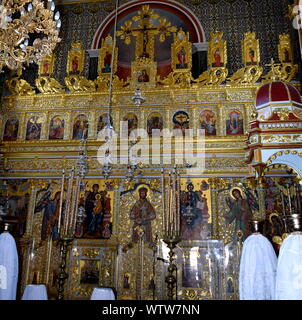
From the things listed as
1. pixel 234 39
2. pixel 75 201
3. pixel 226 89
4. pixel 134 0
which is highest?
pixel 134 0

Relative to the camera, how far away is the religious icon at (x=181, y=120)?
27.3ft

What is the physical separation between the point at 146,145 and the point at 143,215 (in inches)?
64.9

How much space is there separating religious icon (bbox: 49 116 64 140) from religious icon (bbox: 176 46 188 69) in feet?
10.8

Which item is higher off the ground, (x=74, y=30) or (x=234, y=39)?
(x=74, y=30)

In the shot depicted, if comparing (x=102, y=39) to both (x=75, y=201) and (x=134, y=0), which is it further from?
(x=75, y=201)

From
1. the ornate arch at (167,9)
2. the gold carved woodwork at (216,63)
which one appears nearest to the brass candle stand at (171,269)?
the gold carved woodwork at (216,63)

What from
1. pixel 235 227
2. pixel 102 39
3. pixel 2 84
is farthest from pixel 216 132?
pixel 2 84

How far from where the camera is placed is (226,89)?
8328mm

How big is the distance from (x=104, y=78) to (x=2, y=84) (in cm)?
271

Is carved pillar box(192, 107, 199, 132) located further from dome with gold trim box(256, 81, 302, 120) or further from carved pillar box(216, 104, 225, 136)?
dome with gold trim box(256, 81, 302, 120)

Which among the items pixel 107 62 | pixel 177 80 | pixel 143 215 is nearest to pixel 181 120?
pixel 177 80

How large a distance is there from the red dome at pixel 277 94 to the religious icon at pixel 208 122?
2595mm

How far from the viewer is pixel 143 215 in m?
7.79

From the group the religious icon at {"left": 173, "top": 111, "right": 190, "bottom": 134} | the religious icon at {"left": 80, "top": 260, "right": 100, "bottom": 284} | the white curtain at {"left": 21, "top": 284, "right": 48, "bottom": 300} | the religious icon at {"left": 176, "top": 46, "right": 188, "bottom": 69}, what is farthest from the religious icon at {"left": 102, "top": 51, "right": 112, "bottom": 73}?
the white curtain at {"left": 21, "top": 284, "right": 48, "bottom": 300}
